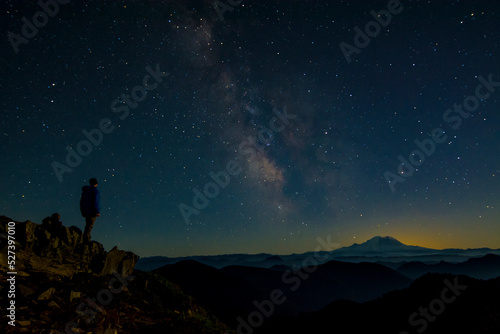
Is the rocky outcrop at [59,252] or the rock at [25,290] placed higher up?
the rocky outcrop at [59,252]

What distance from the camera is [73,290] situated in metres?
6.93

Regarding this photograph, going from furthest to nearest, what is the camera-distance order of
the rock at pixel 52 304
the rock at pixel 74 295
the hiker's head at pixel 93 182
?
the hiker's head at pixel 93 182 < the rock at pixel 74 295 < the rock at pixel 52 304

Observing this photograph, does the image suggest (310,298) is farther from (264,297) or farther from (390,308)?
(390,308)

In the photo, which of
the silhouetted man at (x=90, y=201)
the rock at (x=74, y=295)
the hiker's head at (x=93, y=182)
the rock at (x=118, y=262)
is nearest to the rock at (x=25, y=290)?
the rock at (x=74, y=295)

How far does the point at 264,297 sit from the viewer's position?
207 ft

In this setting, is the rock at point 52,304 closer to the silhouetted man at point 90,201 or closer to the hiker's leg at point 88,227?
the silhouetted man at point 90,201

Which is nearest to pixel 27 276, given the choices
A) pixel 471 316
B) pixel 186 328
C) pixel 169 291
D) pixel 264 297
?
pixel 186 328

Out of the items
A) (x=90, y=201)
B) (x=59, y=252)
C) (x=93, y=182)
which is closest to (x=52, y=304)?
(x=59, y=252)

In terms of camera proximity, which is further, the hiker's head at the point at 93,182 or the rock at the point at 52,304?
the hiker's head at the point at 93,182

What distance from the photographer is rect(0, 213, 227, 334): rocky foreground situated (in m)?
5.66

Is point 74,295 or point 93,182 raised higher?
point 93,182

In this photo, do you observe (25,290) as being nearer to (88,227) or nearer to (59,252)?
(59,252)

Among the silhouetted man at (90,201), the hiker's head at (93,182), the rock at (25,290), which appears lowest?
the rock at (25,290)

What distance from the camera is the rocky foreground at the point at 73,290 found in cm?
566
